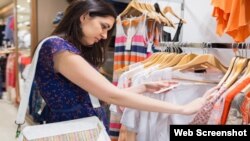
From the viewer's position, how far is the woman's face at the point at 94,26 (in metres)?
1.22

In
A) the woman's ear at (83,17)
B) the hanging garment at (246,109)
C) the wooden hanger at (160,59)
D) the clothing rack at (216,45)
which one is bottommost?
the hanging garment at (246,109)

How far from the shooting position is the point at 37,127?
111cm

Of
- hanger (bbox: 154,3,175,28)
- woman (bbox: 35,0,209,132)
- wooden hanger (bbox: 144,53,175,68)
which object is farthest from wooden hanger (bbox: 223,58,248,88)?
hanger (bbox: 154,3,175,28)

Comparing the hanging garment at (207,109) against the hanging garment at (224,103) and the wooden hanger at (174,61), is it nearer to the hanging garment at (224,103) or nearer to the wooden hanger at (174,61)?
the hanging garment at (224,103)

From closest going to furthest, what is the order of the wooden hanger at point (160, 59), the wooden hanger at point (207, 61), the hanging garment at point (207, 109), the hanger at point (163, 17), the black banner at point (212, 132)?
the black banner at point (212, 132) → the hanging garment at point (207, 109) → the wooden hanger at point (207, 61) → the wooden hanger at point (160, 59) → the hanger at point (163, 17)

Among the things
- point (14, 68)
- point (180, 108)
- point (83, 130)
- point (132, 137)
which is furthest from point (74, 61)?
point (14, 68)

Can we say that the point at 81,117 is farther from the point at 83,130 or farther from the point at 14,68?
the point at 14,68

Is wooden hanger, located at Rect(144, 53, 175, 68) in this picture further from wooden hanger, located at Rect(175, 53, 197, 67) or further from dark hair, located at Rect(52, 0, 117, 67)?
dark hair, located at Rect(52, 0, 117, 67)

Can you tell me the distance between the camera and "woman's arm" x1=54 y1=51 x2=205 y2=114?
1127 mm

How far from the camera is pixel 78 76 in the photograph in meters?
1.13

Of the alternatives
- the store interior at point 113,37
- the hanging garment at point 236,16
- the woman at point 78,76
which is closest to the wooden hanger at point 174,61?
the store interior at point 113,37

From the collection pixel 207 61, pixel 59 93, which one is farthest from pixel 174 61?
pixel 59 93

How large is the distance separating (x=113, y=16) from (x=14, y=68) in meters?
5.03

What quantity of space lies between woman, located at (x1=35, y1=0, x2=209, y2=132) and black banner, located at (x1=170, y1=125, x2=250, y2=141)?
13cm
